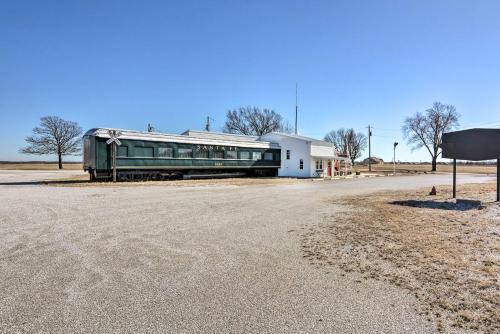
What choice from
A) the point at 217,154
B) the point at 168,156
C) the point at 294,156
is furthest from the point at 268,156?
the point at 168,156

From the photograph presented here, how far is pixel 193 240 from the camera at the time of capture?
284 inches

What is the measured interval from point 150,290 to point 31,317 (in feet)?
4.24

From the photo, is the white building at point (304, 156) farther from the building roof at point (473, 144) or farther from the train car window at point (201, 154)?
the building roof at point (473, 144)

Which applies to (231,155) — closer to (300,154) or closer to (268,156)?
(268,156)

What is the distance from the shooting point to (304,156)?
3991 centimetres

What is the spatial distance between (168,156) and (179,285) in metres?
24.9

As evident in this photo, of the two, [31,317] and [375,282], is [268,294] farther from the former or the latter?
[31,317]

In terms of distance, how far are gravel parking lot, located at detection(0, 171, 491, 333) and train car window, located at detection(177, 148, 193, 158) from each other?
20927 millimetres

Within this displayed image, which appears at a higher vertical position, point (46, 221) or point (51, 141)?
point (51, 141)

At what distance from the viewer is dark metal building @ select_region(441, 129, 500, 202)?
1540 centimetres

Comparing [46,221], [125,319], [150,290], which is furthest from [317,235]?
[46,221]

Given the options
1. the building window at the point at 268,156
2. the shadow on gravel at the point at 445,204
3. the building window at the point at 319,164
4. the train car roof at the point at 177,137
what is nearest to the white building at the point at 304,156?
the building window at the point at 319,164

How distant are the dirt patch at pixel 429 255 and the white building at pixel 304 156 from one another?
28419 millimetres

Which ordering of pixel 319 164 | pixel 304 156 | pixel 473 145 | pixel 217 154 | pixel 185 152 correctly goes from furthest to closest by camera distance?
pixel 319 164, pixel 304 156, pixel 217 154, pixel 185 152, pixel 473 145
